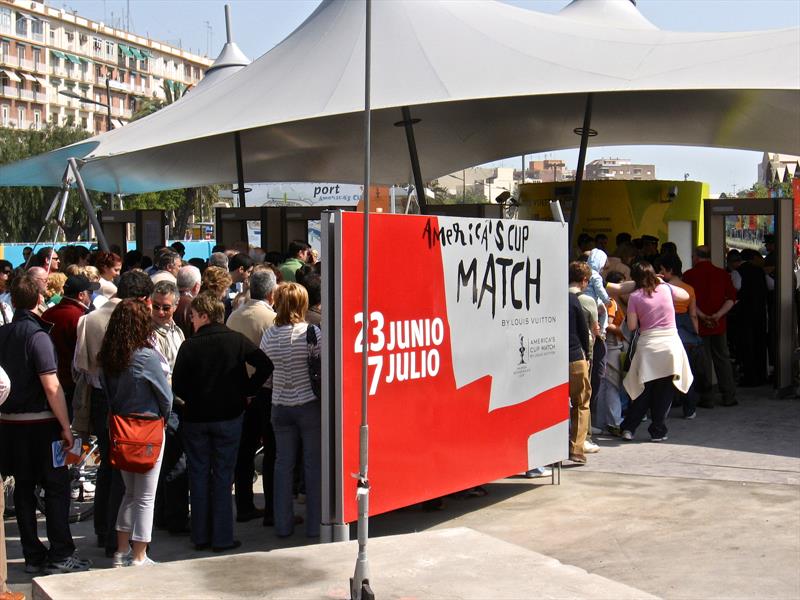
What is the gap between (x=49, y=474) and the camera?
21.1 ft

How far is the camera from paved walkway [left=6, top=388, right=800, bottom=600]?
21.8 feet

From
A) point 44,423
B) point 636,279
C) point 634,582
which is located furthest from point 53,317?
point 636,279

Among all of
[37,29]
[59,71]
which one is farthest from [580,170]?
[59,71]

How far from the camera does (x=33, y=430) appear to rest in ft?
20.9

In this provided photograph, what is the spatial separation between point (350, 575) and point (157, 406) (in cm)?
164

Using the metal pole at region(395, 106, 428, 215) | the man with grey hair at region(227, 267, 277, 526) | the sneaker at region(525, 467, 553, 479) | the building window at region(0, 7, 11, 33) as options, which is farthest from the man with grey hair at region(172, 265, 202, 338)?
the building window at region(0, 7, 11, 33)

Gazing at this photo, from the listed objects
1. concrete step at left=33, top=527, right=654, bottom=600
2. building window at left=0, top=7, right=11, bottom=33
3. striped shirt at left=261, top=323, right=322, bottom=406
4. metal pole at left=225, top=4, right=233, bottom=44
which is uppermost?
building window at left=0, top=7, right=11, bottom=33

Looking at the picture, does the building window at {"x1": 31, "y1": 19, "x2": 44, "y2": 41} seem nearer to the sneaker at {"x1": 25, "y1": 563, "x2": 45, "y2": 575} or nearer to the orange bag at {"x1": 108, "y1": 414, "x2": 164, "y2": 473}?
the sneaker at {"x1": 25, "y1": 563, "x2": 45, "y2": 575}

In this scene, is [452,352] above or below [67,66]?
below

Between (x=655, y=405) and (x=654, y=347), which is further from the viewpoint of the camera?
(x=655, y=405)

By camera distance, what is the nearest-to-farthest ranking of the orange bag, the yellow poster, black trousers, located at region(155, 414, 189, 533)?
the orange bag
black trousers, located at region(155, 414, 189, 533)
the yellow poster

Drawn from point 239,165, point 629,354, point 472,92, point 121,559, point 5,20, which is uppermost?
point 5,20

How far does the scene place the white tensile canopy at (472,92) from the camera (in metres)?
13.5

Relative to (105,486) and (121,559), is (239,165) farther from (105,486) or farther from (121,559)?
(121,559)
